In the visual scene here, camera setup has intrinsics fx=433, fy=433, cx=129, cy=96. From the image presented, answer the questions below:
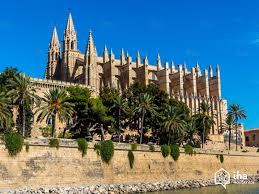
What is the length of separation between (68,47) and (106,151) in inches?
1788

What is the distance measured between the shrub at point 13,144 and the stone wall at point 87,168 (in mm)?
372

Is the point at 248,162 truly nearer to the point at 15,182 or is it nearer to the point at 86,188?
the point at 86,188

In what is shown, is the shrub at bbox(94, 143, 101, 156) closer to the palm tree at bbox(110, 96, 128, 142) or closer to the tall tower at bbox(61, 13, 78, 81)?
the palm tree at bbox(110, 96, 128, 142)

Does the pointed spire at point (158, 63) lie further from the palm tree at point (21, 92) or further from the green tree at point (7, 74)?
the palm tree at point (21, 92)

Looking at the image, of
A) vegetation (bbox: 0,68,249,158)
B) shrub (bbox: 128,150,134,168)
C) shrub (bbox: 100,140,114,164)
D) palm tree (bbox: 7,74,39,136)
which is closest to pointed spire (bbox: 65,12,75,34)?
vegetation (bbox: 0,68,249,158)

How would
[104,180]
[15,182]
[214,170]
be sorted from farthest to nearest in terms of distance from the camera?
[214,170] → [104,180] → [15,182]

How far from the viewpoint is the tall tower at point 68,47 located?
79562mm

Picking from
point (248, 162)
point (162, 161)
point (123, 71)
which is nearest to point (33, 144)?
point (162, 161)

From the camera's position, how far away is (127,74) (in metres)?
80.1

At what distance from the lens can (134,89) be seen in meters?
57.8

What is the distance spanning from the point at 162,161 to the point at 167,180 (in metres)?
2.03

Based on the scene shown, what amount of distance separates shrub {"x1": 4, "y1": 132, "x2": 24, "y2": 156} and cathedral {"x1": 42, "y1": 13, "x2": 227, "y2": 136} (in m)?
40.6

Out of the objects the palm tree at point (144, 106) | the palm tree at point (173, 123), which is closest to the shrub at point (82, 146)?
the palm tree at point (144, 106)

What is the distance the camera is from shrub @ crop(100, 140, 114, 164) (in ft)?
128
